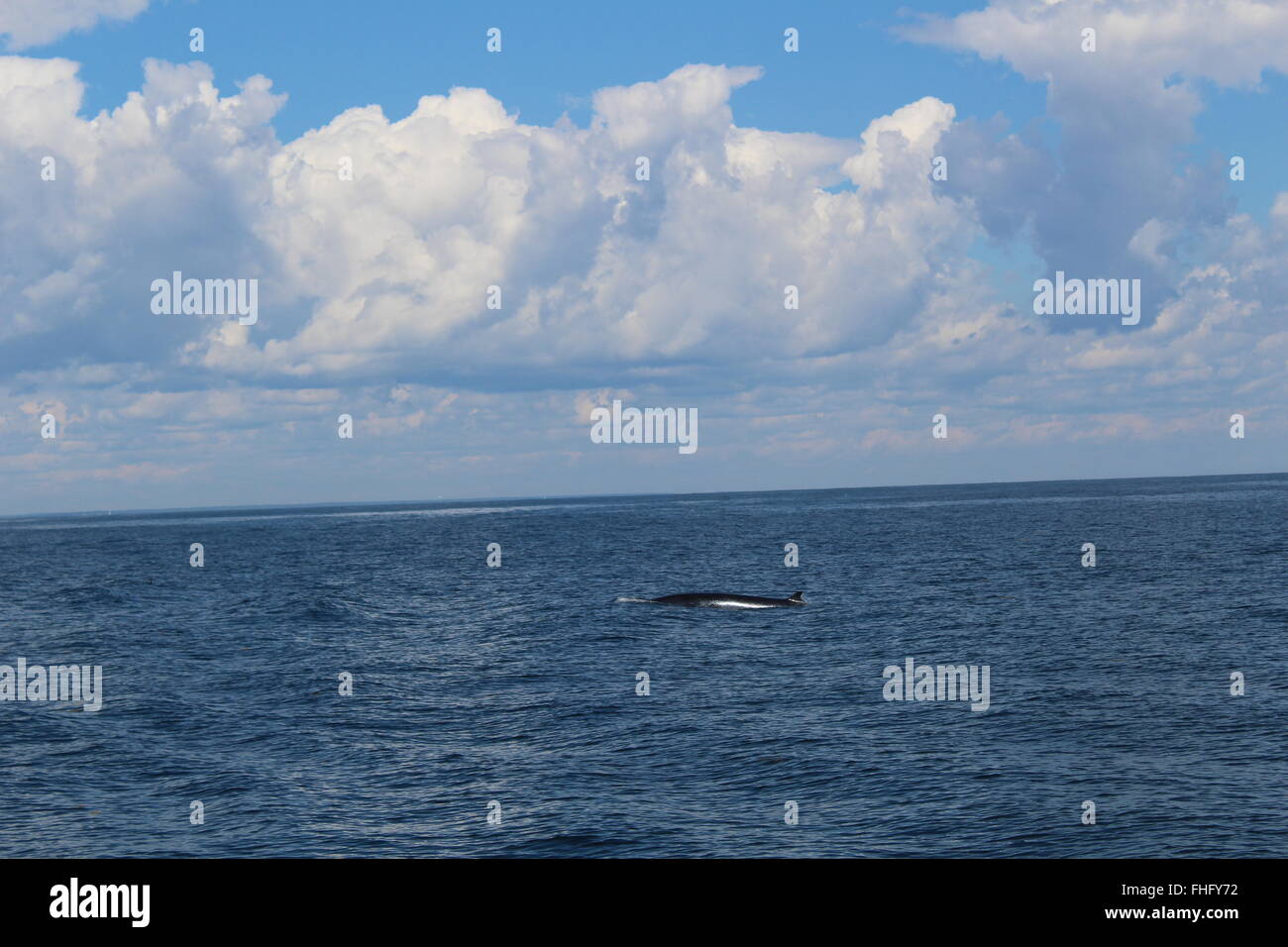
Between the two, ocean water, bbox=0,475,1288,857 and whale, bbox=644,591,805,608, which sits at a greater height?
whale, bbox=644,591,805,608

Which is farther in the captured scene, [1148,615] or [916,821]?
[1148,615]

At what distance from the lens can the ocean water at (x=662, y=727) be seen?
28.3 m

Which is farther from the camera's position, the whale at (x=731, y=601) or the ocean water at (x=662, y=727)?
the whale at (x=731, y=601)

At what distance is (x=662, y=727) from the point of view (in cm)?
3953

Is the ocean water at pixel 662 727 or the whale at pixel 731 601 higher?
the whale at pixel 731 601

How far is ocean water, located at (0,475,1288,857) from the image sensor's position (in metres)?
28.3

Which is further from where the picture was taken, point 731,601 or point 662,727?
point 731,601

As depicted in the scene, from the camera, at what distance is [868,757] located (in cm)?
3491

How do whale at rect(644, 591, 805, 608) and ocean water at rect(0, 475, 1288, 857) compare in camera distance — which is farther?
whale at rect(644, 591, 805, 608)

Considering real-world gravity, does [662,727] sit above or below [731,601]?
below
